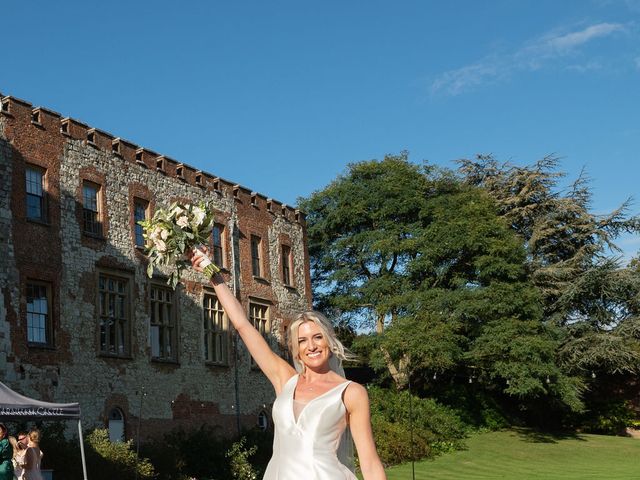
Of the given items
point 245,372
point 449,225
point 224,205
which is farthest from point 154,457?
point 449,225

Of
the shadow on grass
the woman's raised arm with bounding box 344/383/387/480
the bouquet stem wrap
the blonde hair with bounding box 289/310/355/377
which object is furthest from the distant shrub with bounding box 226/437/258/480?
the woman's raised arm with bounding box 344/383/387/480

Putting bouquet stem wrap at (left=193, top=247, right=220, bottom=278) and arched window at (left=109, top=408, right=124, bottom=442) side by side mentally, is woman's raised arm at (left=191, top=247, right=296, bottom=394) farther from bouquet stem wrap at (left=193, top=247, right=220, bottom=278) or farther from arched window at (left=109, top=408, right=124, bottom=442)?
arched window at (left=109, top=408, right=124, bottom=442)

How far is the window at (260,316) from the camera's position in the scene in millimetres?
34750

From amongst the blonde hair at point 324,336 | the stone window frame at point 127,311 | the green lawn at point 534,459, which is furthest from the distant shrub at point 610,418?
the blonde hair at point 324,336

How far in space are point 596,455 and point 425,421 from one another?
748 cm

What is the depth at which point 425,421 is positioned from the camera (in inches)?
1547

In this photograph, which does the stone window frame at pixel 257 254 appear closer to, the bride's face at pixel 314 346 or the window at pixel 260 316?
the window at pixel 260 316

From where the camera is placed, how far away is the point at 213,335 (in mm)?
32281

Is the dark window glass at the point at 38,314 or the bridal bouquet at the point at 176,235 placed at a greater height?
the dark window glass at the point at 38,314

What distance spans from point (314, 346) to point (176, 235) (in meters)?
1.31

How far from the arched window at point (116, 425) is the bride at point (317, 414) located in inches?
904

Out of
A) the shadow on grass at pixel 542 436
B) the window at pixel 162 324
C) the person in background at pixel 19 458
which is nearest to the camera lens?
the person in background at pixel 19 458

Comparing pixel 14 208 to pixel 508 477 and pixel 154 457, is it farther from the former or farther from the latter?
pixel 508 477

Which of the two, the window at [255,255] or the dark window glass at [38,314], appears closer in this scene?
the dark window glass at [38,314]
